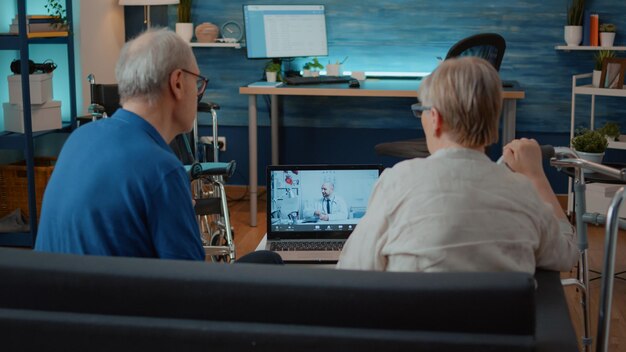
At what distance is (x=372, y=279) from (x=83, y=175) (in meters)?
0.83

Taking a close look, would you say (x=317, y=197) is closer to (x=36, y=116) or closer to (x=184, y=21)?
(x=36, y=116)

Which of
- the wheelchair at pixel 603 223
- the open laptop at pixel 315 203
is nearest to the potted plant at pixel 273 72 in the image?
the open laptop at pixel 315 203

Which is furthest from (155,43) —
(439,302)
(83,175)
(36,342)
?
(439,302)

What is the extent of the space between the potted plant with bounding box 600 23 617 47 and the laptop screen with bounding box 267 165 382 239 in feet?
10.5

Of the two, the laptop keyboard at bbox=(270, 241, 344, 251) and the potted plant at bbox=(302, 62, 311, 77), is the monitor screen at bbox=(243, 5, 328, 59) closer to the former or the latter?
the potted plant at bbox=(302, 62, 311, 77)

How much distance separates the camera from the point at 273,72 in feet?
19.4

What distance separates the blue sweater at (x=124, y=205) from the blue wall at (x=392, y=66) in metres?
4.11

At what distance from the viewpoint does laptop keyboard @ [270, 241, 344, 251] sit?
113 inches

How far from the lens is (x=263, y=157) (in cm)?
650

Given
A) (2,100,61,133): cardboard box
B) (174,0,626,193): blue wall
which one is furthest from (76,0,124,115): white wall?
(2,100,61,133): cardboard box

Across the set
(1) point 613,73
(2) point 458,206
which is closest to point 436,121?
(2) point 458,206

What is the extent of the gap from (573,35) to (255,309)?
15.0 feet

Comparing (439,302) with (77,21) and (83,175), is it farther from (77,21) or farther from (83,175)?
(77,21)

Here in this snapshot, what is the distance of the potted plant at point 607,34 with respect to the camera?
572cm
